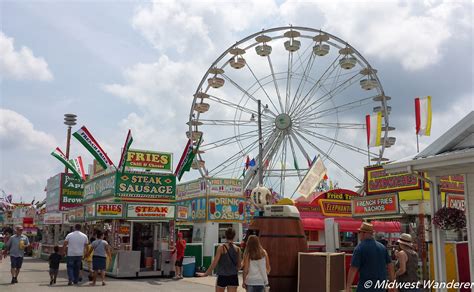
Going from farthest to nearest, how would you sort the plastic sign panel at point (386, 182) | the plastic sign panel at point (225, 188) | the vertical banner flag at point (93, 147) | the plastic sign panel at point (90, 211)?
the plastic sign panel at point (225, 188) → the vertical banner flag at point (93, 147) → the plastic sign panel at point (386, 182) → the plastic sign panel at point (90, 211)

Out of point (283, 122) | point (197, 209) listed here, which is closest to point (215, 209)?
point (197, 209)

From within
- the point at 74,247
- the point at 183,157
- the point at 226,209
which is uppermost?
the point at 183,157

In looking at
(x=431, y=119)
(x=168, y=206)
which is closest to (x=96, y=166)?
(x=168, y=206)

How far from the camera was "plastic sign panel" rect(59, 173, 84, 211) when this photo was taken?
28500 millimetres

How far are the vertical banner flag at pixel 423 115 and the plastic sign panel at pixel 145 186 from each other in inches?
372

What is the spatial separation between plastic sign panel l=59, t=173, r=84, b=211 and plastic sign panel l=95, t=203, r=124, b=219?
13.2 m

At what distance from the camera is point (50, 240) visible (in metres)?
30.6

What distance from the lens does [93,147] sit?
18312mm

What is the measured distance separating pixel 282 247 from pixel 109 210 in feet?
27.3

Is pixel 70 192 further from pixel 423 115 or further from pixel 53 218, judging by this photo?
pixel 423 115

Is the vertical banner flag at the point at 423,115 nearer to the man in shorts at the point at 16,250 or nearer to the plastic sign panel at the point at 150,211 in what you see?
the plastic sign panel at the point at 150,211

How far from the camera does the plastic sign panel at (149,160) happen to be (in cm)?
1769

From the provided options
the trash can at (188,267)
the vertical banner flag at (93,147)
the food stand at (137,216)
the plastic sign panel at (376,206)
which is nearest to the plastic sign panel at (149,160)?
the food stand at (137,216)

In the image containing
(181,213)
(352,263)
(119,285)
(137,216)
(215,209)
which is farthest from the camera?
(215,209)
